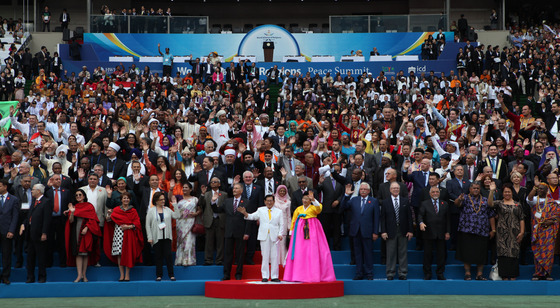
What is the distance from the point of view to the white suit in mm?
12625

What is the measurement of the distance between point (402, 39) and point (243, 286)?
24458 millimetres

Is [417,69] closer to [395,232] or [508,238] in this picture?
[508,238]

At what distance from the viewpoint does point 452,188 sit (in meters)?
13.6

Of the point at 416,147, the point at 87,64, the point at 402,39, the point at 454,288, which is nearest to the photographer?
→ the point at 454,288

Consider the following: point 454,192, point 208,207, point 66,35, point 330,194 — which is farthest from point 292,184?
point 66,35

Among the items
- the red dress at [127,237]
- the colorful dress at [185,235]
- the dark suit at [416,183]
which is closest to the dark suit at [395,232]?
the dark suit at [416,183]

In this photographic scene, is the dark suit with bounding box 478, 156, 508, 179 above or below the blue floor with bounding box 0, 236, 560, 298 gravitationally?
above

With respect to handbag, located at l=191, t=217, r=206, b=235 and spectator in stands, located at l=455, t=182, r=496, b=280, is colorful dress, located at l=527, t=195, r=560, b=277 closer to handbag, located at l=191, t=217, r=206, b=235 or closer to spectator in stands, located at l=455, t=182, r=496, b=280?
spectator in stands, located at l=455, t=182, r=496, b=280

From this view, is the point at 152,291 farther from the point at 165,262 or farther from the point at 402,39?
the point at 402,39

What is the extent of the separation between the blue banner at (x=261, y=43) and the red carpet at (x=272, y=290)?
22.7 meters

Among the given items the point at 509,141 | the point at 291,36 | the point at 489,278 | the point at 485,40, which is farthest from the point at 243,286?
the point at 485,40

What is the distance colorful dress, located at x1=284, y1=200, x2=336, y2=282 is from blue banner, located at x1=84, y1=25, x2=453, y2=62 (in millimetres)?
21820

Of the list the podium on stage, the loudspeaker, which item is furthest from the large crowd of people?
the loudspeaker

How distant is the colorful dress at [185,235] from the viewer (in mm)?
Answer: 13352
